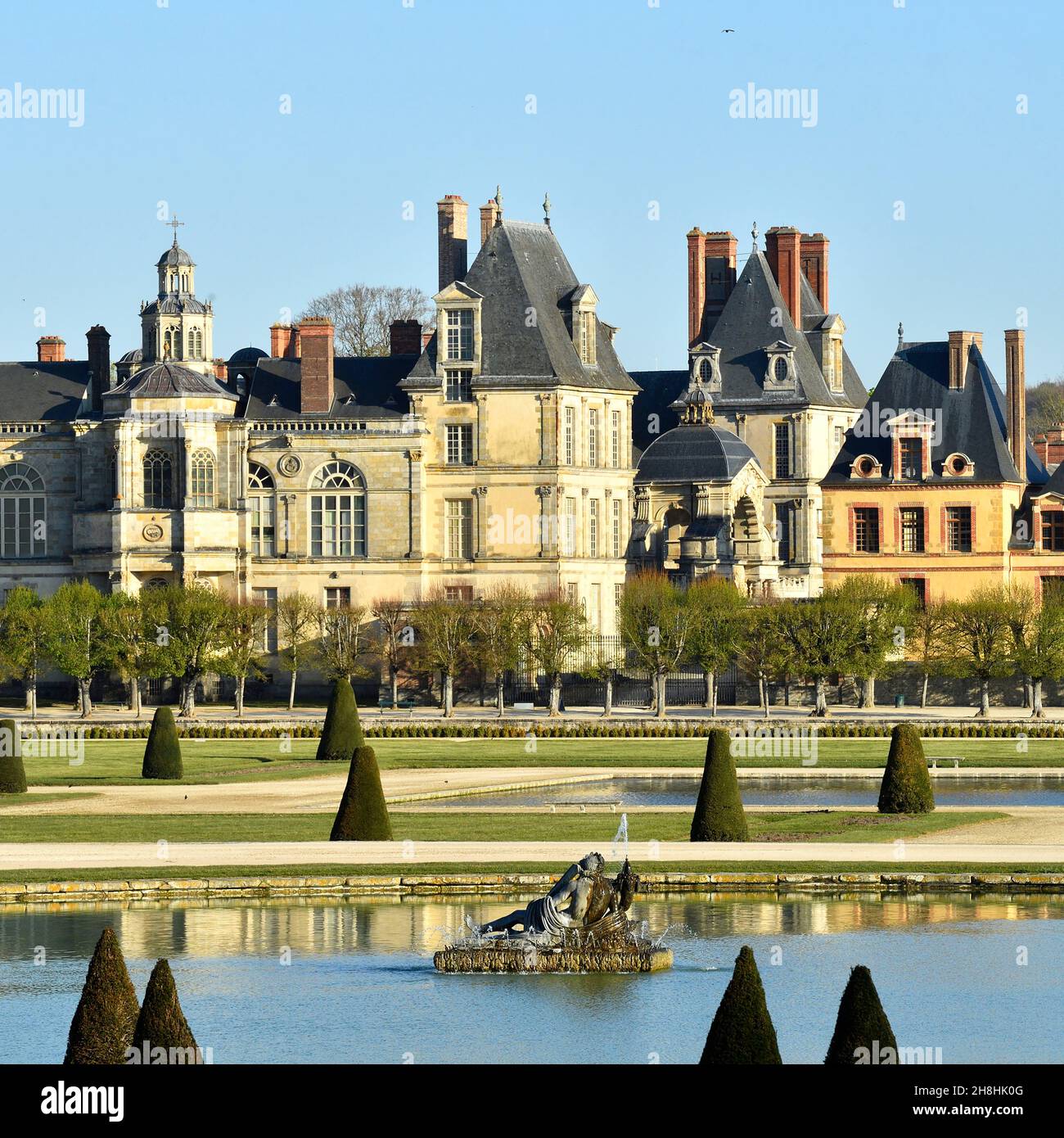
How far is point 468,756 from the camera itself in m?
49.0

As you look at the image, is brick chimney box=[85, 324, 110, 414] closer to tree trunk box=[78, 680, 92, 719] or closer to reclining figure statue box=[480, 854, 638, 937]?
tree trunk box=[78, 680, 92, 719]

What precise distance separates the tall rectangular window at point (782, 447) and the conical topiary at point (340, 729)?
36370 mm

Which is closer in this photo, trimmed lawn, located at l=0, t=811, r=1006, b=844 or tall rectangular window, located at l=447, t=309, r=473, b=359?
trimmed lawn, located at l=0, t=811, r=1006, b=844

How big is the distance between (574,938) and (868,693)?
39.9m

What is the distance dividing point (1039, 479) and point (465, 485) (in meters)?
19.4

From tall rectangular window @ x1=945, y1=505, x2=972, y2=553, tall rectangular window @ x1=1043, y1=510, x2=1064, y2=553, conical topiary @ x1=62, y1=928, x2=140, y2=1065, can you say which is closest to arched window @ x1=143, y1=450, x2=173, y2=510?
tall rectangular window @ x1=945, y1=505, x2=972, y2=553

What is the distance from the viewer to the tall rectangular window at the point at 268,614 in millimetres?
69250

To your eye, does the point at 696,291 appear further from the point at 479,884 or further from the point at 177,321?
the point at 479,884

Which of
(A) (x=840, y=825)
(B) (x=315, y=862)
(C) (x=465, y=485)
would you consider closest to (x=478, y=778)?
(A) (x=840, y=825)

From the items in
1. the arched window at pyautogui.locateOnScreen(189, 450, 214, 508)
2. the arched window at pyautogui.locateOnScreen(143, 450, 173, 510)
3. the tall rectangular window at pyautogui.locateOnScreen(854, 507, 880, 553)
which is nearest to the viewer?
the arched window at pyautogui.locateOnScreen(189, 450, 214, 508)

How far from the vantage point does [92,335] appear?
72.6 meters

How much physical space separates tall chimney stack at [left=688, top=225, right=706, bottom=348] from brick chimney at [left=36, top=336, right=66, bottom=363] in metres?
21.6

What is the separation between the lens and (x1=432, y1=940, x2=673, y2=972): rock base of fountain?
79.7 feet

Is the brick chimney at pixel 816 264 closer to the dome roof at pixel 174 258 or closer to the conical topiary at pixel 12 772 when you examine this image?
the dome roof at pixel 174 258
